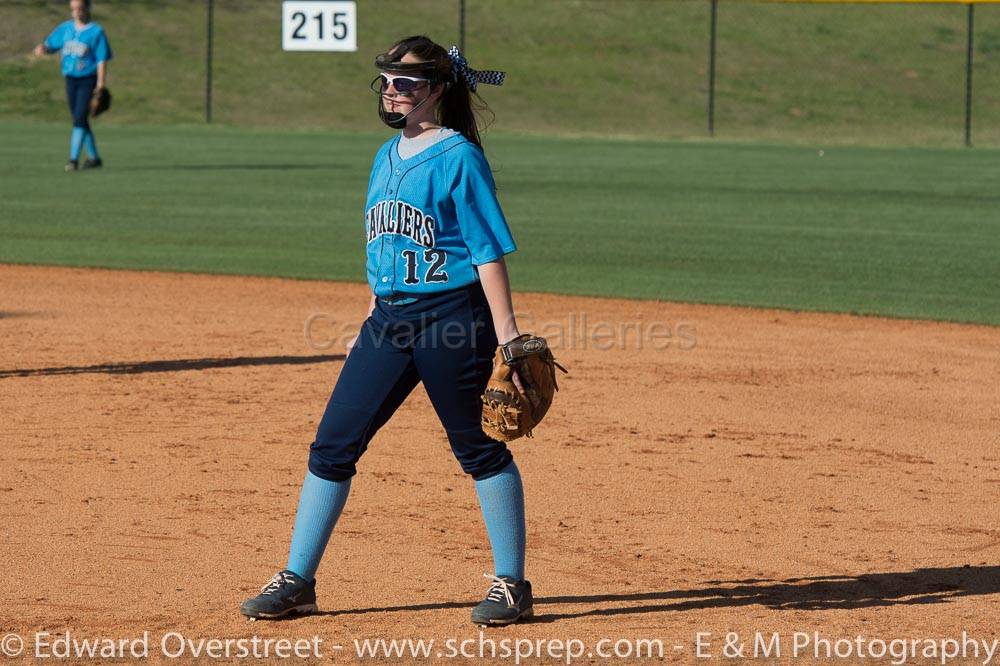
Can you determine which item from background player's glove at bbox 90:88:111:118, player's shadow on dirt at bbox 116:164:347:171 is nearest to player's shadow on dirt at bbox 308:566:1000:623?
background player's glove at bbox 90:88:111:118

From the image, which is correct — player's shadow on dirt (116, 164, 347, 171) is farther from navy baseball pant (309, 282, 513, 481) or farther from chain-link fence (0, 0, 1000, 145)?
navy baseball pant (309, 282, 513, 481)

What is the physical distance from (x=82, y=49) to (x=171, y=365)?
452 inches

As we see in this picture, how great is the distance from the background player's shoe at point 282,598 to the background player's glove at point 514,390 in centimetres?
80

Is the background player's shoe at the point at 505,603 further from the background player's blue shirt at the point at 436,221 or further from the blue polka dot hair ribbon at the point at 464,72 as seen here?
the blue polka dot hair ribbon at the point at 464,72

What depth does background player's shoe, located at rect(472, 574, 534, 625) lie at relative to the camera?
15.9ft

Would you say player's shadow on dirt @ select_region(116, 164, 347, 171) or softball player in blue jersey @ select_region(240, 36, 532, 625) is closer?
softball player in blue jersey @ select_region(240, 36, 532, 625)

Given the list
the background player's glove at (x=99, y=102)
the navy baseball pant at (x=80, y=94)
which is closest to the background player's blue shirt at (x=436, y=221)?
the background player's glove at (x=99, y=102)

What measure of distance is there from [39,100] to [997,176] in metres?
22.9

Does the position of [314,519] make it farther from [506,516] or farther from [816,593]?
[816,593]

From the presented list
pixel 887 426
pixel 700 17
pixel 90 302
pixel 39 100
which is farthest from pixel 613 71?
pixel 887 426

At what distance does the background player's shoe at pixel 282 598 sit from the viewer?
15.9ft

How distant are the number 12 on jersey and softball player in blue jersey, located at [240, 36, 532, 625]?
2956 centimetres

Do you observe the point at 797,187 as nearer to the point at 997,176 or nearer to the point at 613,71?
the point at 997,176

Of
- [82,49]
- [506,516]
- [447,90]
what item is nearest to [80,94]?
[82,49]
